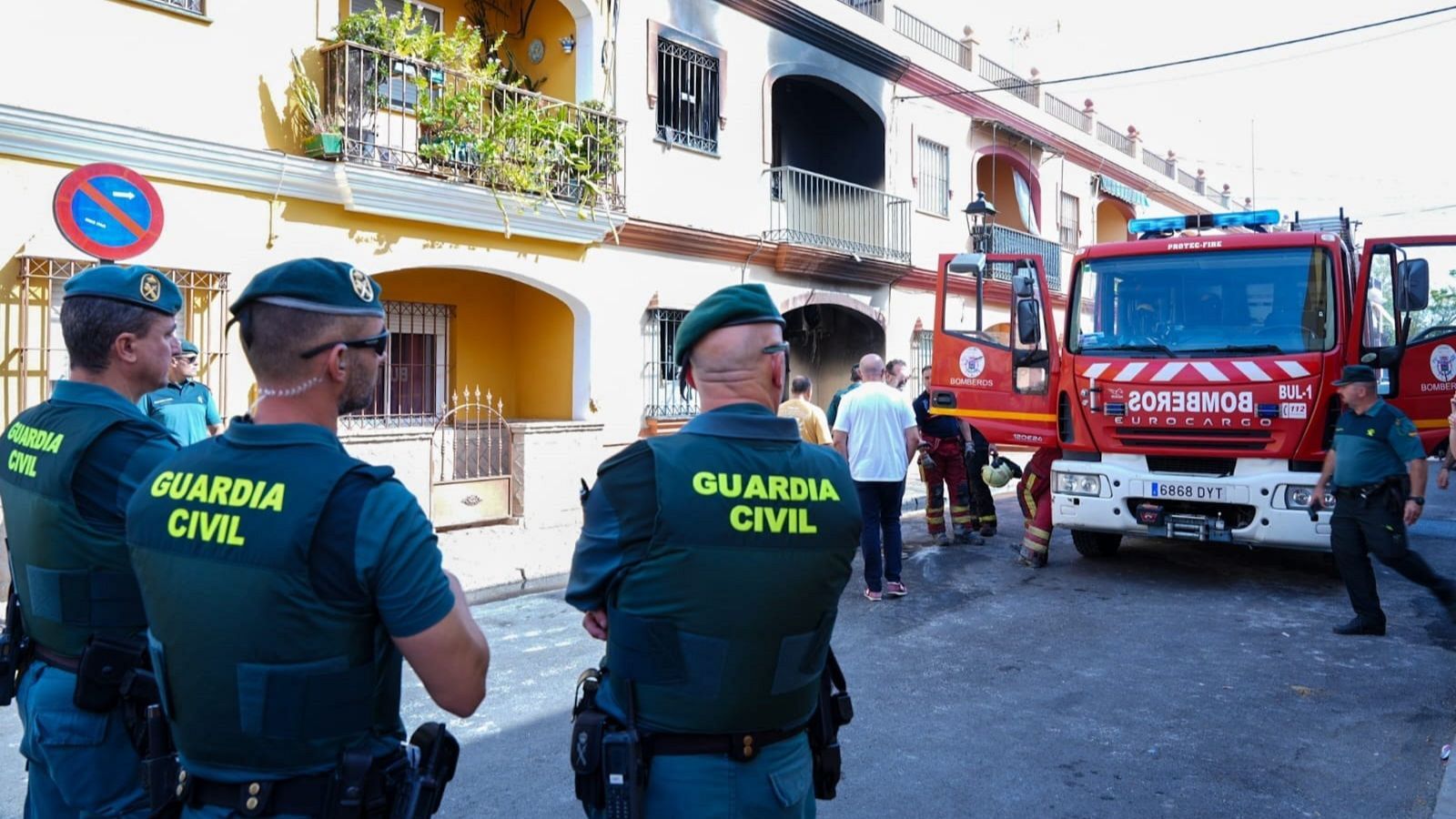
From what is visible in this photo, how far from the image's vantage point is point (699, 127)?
13391 mm

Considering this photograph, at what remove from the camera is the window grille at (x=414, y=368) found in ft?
35.9

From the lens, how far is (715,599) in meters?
2.31

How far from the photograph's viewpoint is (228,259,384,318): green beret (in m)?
2.09

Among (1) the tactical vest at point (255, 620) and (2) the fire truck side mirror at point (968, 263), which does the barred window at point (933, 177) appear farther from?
(1) the tactical vest at point (255, 620)

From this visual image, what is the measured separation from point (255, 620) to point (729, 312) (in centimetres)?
120

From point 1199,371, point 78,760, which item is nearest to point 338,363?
point 78,760

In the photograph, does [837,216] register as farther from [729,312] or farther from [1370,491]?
[729,312]

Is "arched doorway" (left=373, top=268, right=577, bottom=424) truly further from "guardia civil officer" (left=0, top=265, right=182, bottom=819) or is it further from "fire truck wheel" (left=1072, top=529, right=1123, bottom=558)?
"guardia civil officer" (left=0, top=265, right=182, bottom=819)

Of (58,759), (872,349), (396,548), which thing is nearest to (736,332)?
(396,548)

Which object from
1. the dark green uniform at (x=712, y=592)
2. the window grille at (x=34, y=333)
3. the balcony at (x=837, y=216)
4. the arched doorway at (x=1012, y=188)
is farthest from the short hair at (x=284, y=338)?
the arched doorway at (x=1012, y=188)

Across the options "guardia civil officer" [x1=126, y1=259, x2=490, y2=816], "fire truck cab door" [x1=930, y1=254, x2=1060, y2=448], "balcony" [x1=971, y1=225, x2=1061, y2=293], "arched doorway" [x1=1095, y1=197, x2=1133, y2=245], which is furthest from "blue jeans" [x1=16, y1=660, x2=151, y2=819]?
"arched doorway" [x1=1095, y1=197, x2=1133, y2=245]

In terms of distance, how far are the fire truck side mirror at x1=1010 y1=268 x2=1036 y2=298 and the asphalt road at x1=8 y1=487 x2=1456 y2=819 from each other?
2.41 meters

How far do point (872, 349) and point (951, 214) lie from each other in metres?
3.40

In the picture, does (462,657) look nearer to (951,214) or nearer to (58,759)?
(58,759)
